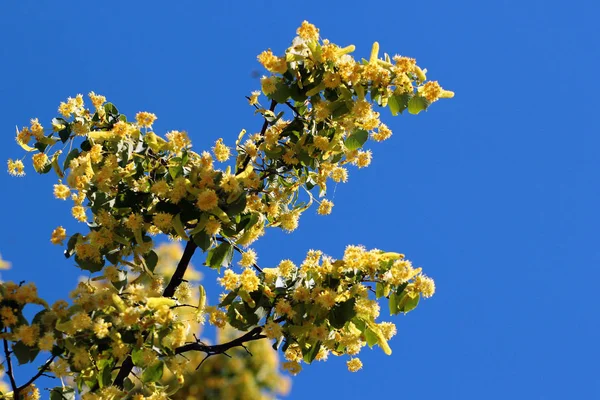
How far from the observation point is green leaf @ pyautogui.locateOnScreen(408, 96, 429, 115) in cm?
404

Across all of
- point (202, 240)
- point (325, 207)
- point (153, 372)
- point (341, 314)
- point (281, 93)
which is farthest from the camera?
point (325, 207)

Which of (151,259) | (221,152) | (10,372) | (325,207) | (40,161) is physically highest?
(325,207)

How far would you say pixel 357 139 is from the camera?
13.8 ft

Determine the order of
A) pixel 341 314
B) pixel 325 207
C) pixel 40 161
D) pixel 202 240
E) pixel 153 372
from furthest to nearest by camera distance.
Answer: pixel 325 207 → pixel 40 161 → pixel 202 240 → pixel 341 314 → pixel 153 372

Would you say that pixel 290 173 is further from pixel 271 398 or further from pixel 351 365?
pixel 271 398

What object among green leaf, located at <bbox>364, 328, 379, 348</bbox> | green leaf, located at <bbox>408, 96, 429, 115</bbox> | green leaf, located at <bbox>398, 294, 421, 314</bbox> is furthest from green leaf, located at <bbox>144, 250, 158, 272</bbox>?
green leaf, located at <bbox>408, 96, 429, 115</bbox>

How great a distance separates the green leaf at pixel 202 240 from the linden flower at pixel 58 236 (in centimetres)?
69

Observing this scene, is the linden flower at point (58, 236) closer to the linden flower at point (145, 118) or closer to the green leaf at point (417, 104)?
the linden flower at point (145, 118)

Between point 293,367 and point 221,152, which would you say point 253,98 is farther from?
point 293,367

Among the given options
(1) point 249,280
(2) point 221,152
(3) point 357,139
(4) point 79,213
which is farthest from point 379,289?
(4) point 79,213

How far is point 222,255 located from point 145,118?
83 cm

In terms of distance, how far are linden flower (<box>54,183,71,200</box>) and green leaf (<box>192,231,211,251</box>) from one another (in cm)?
75

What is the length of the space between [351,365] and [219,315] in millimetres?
833

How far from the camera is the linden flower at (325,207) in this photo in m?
4.64
